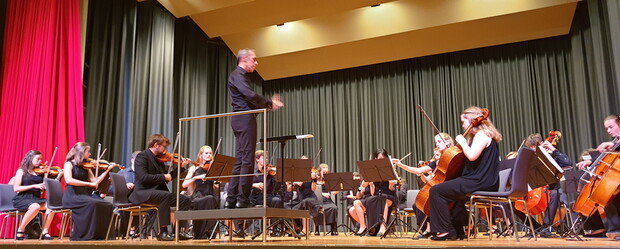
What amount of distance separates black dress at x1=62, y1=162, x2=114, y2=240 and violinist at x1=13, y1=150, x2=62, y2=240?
3.04ft

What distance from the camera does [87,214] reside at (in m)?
5.91

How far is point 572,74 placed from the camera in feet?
34.6

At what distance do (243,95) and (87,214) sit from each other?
2555mm

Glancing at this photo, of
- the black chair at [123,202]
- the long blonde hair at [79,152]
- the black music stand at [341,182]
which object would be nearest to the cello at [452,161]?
the black chair at [123,202]

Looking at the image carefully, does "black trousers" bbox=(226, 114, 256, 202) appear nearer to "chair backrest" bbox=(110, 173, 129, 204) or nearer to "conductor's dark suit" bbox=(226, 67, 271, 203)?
"conductor's dark suit" bbox=(226, 67, 271, 203)

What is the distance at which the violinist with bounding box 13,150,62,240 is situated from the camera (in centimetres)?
674

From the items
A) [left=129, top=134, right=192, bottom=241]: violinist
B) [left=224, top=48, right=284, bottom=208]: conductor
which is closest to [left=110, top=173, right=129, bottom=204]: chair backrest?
[left=129, top=134, right=192, bottom=241]: violinist

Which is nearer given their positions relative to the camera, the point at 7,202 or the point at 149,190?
the point at 149,190

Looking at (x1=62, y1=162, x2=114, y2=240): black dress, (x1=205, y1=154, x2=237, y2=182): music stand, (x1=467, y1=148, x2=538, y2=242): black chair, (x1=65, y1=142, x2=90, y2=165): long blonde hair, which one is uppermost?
(x1=65, y1=142, x2=90, y2=165): long blonde hair

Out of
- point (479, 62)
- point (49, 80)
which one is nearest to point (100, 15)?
point (49, 80)

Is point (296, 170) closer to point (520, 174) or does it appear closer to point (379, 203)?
point (379, 203)

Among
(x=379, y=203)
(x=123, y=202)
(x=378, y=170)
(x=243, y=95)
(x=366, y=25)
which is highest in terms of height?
(x=366, y=25)

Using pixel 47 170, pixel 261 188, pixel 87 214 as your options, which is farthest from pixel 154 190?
pixel 261 188

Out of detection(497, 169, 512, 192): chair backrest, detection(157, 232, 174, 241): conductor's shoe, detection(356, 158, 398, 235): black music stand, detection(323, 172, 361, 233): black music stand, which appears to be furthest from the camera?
detection(323, 172, 361, 233): black music stand
